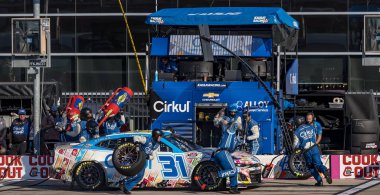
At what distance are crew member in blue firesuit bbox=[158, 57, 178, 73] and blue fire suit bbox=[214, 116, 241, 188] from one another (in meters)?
2.87

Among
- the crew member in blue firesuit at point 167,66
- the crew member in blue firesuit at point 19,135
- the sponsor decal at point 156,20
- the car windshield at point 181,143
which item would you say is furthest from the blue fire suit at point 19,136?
the car windshield at point 181,143

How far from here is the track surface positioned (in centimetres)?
1885

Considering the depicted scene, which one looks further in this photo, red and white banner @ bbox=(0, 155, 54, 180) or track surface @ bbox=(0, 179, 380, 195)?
red and white banner @ bbox=(0, 155, 54, 180)

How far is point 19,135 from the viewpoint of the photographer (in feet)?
79.3

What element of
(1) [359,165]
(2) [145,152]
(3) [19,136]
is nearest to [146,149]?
(2) [145,152]

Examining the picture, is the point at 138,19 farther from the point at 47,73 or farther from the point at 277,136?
the point at 277,136

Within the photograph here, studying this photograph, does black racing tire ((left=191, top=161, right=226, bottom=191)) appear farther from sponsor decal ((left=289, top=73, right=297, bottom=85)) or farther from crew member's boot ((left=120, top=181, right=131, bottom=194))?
sponsor decal ((left=289, top=73, right=297, bottom=85))

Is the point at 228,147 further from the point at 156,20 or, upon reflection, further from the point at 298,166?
the point at 156,20

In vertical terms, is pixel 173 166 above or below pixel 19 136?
below

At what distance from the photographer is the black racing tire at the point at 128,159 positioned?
61.1 feet

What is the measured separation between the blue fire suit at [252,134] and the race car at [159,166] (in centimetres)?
260

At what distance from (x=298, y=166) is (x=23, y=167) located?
635 centimetres

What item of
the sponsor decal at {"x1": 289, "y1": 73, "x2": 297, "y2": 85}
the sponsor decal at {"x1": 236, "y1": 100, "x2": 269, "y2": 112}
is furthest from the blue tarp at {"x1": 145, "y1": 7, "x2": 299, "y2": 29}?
the sponsor decal at {"x1": 236, "y1": 100, "x2": 269, "y2": 112}

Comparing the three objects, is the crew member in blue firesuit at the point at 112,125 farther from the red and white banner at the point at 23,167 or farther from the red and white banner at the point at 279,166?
the red and white banner at the point at 279,166
